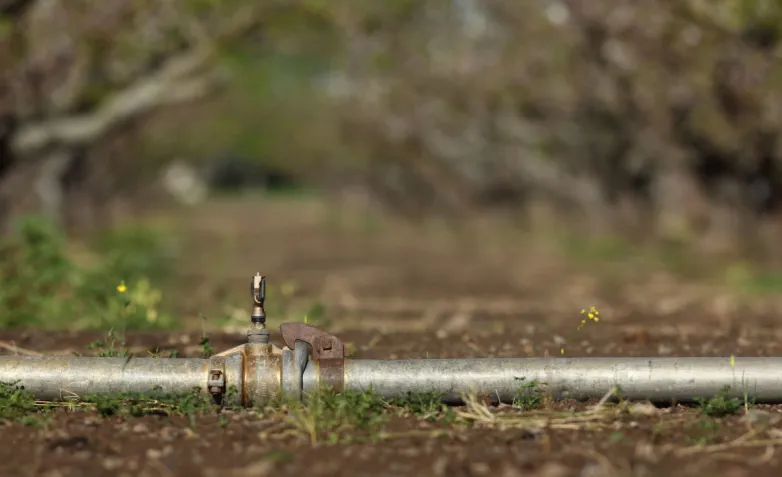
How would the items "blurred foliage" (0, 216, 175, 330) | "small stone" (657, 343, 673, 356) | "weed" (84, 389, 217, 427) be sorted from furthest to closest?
"blurred foliage" (0, 216, 175, 330), "small stone" (657, 343, 673, 356), "weed" (84, 389, 217, 427)

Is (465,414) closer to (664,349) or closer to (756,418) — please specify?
(756,418)

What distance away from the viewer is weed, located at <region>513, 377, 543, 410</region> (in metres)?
6.62

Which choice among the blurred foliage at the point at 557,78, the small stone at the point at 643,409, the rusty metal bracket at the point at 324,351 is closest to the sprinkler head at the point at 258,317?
the rusty metal bracket at the point at 324,351

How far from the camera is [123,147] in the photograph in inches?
1577

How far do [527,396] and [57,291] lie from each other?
716 cm

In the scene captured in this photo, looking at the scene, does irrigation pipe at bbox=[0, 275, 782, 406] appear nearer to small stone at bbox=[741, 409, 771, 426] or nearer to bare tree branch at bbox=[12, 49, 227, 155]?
small stone at bbox=[741, 409, 771, 426]

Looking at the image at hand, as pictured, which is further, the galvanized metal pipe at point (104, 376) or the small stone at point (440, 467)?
the galvanized metal pipe at point (104, 376)

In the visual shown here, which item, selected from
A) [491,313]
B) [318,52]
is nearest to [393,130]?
[318,52]

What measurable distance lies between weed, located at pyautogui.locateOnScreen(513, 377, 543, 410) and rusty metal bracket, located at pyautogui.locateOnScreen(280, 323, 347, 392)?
1.01 meters

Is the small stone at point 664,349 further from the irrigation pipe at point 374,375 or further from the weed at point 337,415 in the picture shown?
the weed at point 337,415

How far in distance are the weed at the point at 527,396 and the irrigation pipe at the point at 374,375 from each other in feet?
0.06

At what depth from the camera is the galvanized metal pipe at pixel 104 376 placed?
6.65 m

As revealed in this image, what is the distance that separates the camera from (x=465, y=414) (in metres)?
6.31

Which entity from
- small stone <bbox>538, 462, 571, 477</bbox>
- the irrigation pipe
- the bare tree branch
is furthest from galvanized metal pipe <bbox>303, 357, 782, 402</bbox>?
the bare tree branch
